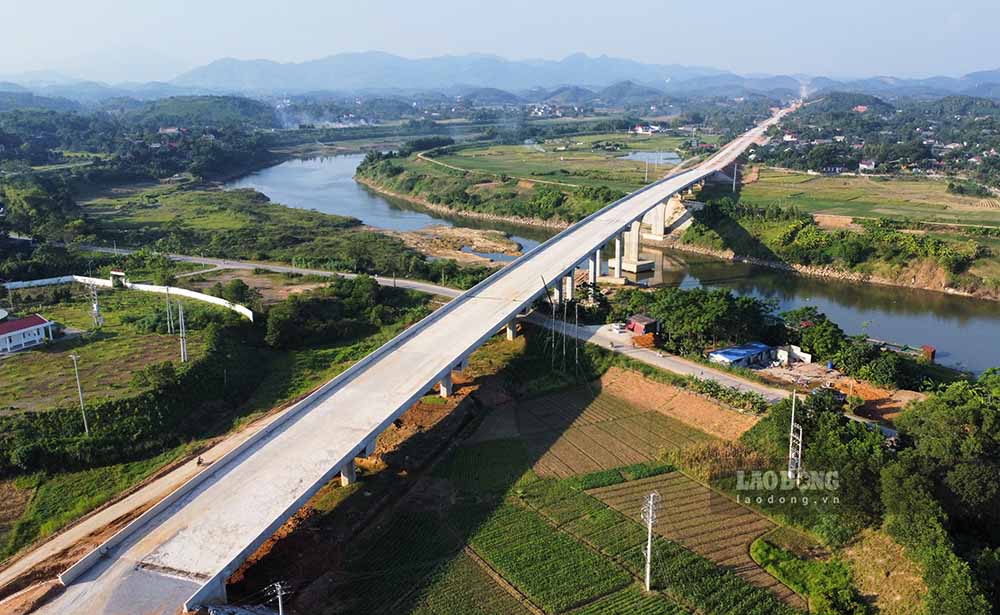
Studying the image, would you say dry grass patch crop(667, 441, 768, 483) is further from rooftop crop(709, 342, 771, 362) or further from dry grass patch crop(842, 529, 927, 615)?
rooftop crop(709, 342, 771, 362)

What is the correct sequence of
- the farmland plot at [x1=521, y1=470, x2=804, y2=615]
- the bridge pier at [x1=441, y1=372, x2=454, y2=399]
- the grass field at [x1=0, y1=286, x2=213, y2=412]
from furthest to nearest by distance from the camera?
the bridge pier at [x1=441, y1=372, x2=454, y2=399]
the grass field at [x1=0, y1=286, x2=213, y2=412]
the farmland plot at [x1=521, y1=470, x2=804, y2=615]

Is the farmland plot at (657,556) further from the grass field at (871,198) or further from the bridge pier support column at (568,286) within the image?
the grass field at (871,198)

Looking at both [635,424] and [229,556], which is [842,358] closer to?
[635,424]

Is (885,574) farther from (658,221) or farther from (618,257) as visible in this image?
(658,221)

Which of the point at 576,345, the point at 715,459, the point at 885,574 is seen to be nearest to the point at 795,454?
the point at 715,459

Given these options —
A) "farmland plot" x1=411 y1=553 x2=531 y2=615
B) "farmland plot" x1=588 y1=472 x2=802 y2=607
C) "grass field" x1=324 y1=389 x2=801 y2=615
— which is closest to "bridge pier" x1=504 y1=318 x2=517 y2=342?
"grass field" x1=324 y1=389 x2=801 y2=615

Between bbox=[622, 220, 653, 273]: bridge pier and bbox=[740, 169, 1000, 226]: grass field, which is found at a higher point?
bbox=[740, 169, 1000, 226]: grass field
